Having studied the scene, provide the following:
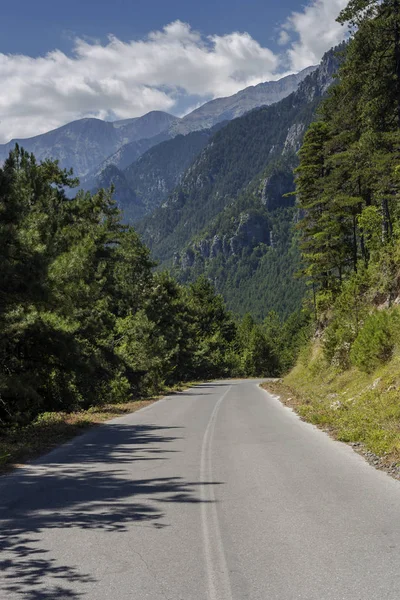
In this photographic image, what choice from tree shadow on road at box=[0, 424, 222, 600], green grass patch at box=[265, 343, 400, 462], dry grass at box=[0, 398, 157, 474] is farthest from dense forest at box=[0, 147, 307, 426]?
green grass patch at box=[265, 343, 400, 462]

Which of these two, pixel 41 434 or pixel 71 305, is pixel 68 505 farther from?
pixel 71 305

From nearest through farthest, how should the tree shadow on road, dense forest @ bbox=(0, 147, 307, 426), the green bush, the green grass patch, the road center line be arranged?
the road center line → the tree shadow on road → the green grass patch → dense forest @ bbox=(0, 147, 307, 426) → the green bush

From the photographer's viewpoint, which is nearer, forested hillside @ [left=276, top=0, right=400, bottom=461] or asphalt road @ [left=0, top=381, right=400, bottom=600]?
asphalt road @ [left=0, top=381, right=400, bottom=600]

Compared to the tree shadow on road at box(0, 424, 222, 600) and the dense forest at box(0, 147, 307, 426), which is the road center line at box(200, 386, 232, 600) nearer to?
the tree shadow on road at box(0, 424, 222, 600)

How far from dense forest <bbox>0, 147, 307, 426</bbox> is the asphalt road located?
18.2 ft

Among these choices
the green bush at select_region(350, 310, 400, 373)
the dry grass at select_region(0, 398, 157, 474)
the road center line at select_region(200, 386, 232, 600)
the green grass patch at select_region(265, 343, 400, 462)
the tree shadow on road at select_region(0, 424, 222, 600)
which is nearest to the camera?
the road center line at select_region(200, 386, 232, 600)

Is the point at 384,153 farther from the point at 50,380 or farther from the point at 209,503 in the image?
the point at 209,503

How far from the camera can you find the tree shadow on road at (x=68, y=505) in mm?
4801

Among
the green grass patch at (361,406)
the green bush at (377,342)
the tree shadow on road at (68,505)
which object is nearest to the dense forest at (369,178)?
the green bush at (377,342)

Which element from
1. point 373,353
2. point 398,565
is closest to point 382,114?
point 373,353

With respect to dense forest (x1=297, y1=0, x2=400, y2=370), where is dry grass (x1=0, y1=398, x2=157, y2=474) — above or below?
below

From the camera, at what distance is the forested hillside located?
50.3ft

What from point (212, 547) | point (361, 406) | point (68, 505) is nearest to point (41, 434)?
point (68, 505)

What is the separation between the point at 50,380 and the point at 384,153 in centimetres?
1810
